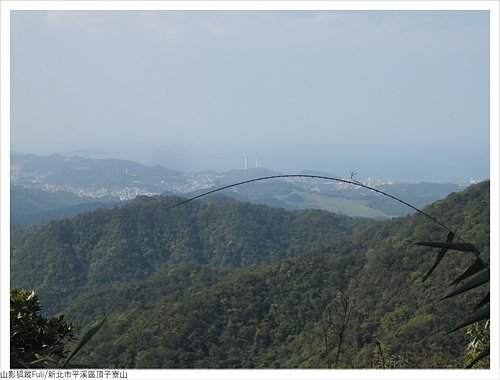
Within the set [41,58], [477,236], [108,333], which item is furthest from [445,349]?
[41,58]

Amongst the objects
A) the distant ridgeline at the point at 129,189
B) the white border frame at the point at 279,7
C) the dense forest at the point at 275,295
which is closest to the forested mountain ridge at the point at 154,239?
the dense forest at the point at 275,295

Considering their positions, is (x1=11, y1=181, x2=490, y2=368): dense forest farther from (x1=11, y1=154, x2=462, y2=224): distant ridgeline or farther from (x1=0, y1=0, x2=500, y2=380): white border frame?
(x1=11, y1=154, x2=462, y2=224): distant ridgeline

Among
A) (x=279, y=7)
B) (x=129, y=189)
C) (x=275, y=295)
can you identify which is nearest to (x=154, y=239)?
(x=129, y=189)

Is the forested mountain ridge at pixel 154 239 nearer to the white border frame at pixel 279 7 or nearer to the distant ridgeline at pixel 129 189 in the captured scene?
the distant ridgeline at pixel 129 189

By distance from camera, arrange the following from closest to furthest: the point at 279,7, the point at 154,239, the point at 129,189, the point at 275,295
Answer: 1. the point at 279,7
2. the point at 275,295
3. the point at 154,239
4. the point at 129,189

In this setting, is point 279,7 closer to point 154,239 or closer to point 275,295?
point 275,295

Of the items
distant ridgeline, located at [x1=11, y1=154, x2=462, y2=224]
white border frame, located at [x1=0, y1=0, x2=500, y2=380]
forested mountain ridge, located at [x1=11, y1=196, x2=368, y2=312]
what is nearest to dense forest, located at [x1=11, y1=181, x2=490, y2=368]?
forested mountain ridge, located at [x1=11, y1=196, x2=368, y2=312]

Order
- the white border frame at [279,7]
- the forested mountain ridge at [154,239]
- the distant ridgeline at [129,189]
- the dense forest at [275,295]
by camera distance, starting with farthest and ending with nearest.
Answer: the distant ridgeline at [129,189], the forested mountain ridge at [154,239], the dense forest at [275,295], the white border frame at [279,7]
